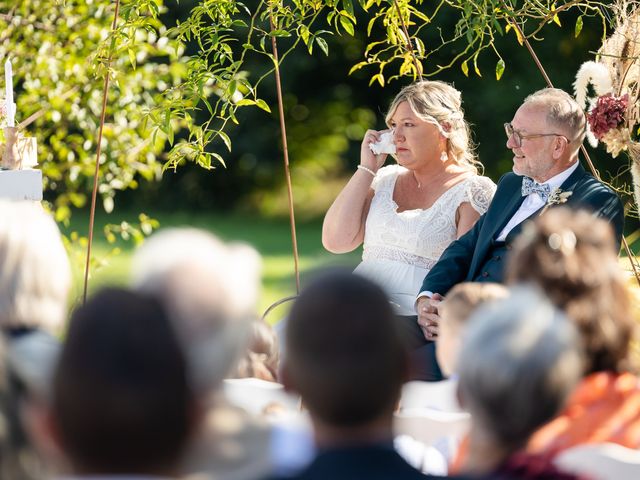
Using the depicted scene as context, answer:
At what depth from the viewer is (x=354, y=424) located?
1701mm

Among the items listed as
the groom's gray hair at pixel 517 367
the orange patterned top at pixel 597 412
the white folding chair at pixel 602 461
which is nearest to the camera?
the groom's gray hair at pixel 517 367

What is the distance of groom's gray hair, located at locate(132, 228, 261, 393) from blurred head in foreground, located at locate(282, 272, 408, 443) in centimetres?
12

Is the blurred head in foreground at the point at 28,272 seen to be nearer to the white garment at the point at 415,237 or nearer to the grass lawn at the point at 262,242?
the white garment at the point at 415,237

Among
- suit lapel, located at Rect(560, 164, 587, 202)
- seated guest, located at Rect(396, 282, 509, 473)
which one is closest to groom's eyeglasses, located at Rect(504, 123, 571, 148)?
suit lapel, located at Rect(560, 164, 587, 202)

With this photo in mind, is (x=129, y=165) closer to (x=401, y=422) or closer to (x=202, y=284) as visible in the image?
(x=401, y=422)

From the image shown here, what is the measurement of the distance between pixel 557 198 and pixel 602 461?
78.5 inches

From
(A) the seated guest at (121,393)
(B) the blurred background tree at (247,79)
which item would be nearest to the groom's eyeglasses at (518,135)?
(B) the blurred background tree at (247,79)

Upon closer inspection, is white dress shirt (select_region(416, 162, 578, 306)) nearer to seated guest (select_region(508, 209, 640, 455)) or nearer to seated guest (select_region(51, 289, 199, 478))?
seated guest (select_region(508, 209, 640, 455))

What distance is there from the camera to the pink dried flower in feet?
13.2

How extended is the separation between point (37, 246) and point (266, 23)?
14.7 metres

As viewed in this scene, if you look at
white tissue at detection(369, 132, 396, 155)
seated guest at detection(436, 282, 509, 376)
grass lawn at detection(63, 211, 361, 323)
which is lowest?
grass lawn at detection(63, 211, 361, 323)

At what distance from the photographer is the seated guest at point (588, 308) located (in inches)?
81.2

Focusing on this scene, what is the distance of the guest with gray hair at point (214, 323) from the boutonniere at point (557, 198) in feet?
7.31

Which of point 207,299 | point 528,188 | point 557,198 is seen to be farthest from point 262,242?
point 207,299
